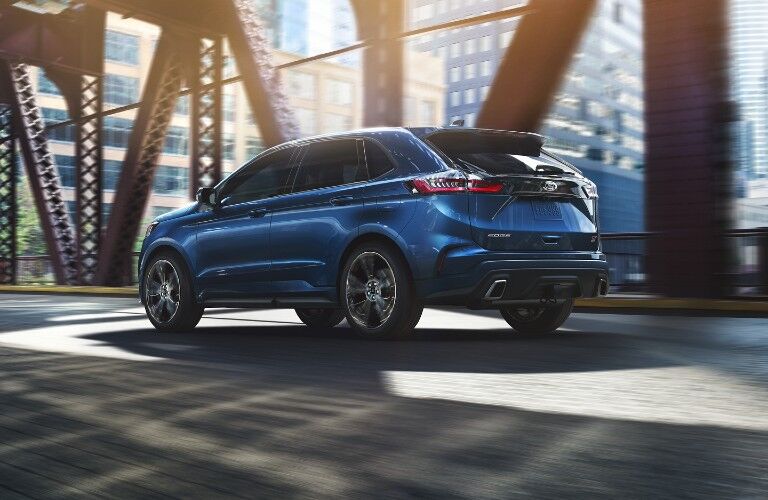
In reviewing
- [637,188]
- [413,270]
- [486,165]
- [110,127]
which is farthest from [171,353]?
[637,188]

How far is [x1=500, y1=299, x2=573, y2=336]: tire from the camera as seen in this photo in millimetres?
8023

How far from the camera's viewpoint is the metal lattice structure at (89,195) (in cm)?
2122

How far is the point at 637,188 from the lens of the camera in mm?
151000

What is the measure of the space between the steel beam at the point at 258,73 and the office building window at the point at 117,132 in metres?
74.5

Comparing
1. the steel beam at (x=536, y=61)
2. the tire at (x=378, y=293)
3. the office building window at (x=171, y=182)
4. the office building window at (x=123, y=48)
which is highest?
the office building window at (x=123, y=48)

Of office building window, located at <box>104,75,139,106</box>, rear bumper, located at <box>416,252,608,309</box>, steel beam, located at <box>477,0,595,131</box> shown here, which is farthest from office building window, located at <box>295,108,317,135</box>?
rear bumper, located at <box>416,252,608,309</box>

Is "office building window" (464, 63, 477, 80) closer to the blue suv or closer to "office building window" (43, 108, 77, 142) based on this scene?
"office building window" (43, 108, 77, 142)

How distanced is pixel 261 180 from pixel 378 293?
6.19ft

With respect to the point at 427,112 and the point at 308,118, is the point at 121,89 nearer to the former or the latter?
the point at 308,118

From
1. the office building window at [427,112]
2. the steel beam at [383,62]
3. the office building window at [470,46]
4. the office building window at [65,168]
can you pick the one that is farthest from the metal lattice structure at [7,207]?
the office building window at [470,46]

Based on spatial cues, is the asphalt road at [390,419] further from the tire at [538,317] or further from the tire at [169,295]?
the tire at [169,295]

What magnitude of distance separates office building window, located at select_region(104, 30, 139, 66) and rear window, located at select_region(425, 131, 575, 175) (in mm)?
86803

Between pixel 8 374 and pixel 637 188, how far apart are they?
15197cm

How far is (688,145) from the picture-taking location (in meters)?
10.3
